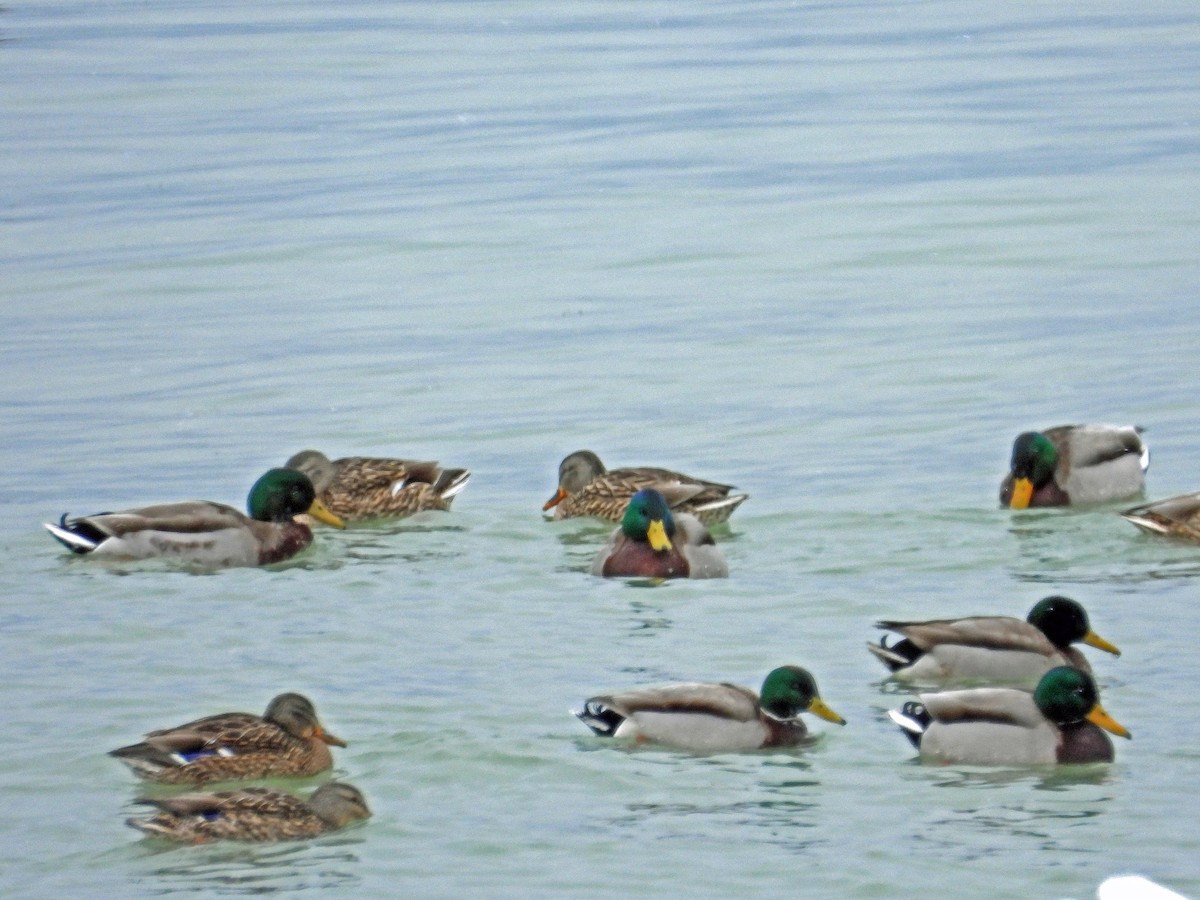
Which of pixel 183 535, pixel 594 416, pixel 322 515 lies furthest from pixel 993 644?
pixel 594 416

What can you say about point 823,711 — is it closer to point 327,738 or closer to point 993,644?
point 993,644

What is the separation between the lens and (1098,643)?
11453 mm

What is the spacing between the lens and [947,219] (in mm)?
25531

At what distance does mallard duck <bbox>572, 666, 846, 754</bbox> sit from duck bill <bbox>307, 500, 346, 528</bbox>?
4.93 m

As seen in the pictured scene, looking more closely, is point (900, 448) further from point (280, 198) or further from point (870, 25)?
point (870, 25)

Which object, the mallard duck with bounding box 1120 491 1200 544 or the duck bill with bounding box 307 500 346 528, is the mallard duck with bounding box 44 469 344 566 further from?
the mallard duck with bounding box 1120 491 1200 544

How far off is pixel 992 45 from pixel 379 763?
31.1 meters

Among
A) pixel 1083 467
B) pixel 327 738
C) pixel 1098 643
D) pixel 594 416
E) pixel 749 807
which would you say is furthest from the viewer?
pixel 594 416

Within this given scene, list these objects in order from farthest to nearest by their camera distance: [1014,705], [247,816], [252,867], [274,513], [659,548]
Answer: [274,513] < [659,548] < [1014,705] < [247,816] < [252,867]

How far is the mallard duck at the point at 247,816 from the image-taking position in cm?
938

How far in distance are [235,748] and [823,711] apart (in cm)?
241

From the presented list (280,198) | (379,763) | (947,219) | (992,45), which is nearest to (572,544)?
(379,763)

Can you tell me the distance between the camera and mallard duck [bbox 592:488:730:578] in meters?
13.6

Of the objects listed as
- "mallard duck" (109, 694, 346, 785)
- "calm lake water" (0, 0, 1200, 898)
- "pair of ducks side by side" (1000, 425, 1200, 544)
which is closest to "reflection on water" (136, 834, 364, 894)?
"calm lake water" (0, 0, 1200, 898)
